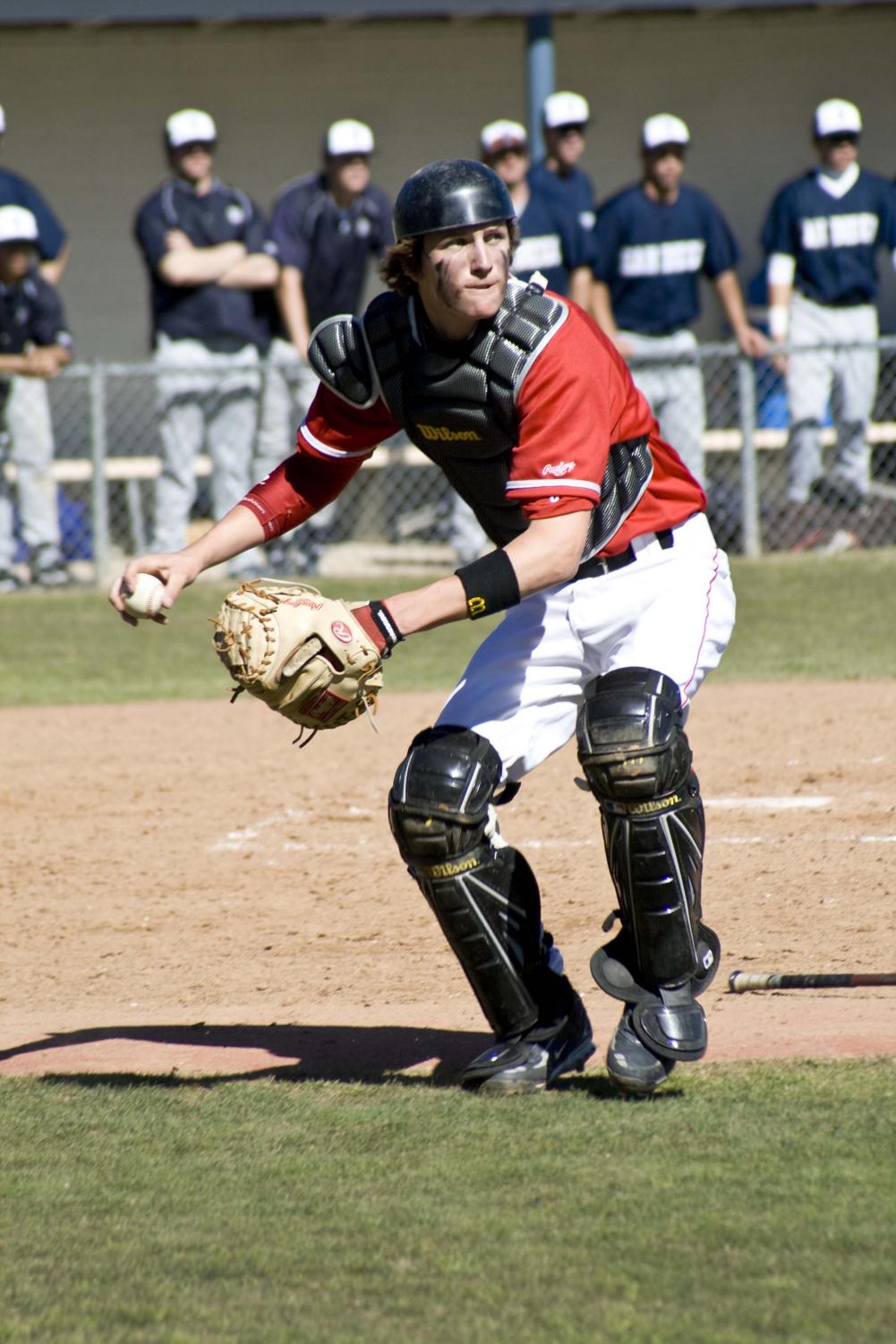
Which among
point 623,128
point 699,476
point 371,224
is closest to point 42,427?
point 371,224

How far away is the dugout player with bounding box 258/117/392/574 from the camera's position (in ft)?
37.3

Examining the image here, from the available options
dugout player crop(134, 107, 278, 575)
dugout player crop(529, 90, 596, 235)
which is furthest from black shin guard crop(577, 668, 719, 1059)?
dugout player crop(529, 90, 596, 235)

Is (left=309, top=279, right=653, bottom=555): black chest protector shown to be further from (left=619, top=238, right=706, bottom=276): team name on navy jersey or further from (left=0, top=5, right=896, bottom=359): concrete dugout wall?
(left=0, top=5, right=896, bottom=359): concrete dugout wall

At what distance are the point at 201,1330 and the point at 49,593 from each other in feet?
31.5

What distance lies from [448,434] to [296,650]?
2.30 feet

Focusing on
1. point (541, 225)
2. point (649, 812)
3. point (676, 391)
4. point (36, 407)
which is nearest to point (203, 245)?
point (36, 407)

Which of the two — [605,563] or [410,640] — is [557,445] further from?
[410,640]

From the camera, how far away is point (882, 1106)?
353 cm

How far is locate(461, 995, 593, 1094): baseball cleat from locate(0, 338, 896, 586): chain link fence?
7863 mm

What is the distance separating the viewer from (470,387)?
385 centimetres

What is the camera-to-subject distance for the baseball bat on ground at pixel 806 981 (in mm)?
4199

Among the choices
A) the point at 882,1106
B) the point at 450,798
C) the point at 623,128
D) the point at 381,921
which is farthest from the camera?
the point at 623,128

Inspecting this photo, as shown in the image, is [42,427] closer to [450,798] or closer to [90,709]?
[90,709]

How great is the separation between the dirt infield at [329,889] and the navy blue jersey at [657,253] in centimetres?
406
